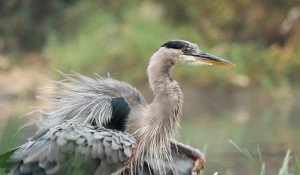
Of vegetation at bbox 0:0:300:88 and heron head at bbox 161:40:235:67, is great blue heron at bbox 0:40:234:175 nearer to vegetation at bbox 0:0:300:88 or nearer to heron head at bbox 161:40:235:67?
heron head at bbox 161:40:235:67

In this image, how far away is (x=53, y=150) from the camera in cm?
526

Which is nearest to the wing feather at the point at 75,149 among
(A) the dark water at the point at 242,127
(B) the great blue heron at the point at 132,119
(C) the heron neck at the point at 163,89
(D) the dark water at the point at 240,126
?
(B) the great blue heron at the point at 132,119

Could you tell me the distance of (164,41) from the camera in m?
14.8

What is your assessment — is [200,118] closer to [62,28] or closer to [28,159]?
[62,28]

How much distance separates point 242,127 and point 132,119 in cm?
522

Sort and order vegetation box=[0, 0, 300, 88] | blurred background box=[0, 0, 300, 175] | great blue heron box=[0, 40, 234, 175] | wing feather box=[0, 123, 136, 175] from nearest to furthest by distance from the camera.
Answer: wing feather box=[0, 123, 136, 175] → great blue heron box=[0, 40, 234, 175] → blurred background box=[0, 0, 300, 175] → vegetation box=[0, 0, 300, 88]

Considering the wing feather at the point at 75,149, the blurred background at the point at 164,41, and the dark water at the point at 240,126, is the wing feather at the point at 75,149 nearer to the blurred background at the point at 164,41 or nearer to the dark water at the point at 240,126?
the dark water at the point at 240,126

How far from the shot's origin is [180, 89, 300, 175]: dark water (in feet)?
28.9

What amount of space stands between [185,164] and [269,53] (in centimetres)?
877

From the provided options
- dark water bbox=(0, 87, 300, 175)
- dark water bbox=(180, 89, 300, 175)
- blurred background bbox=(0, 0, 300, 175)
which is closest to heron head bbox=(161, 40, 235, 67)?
dark water bbox=(0, 87, 300, 175)

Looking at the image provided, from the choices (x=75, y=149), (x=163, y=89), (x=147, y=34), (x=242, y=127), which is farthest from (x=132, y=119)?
(x=147, y=34)

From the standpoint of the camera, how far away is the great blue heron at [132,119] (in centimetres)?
552

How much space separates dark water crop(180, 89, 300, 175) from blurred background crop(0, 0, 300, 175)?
31 millimetres

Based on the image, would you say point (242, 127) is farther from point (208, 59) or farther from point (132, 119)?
point (132, 119)
